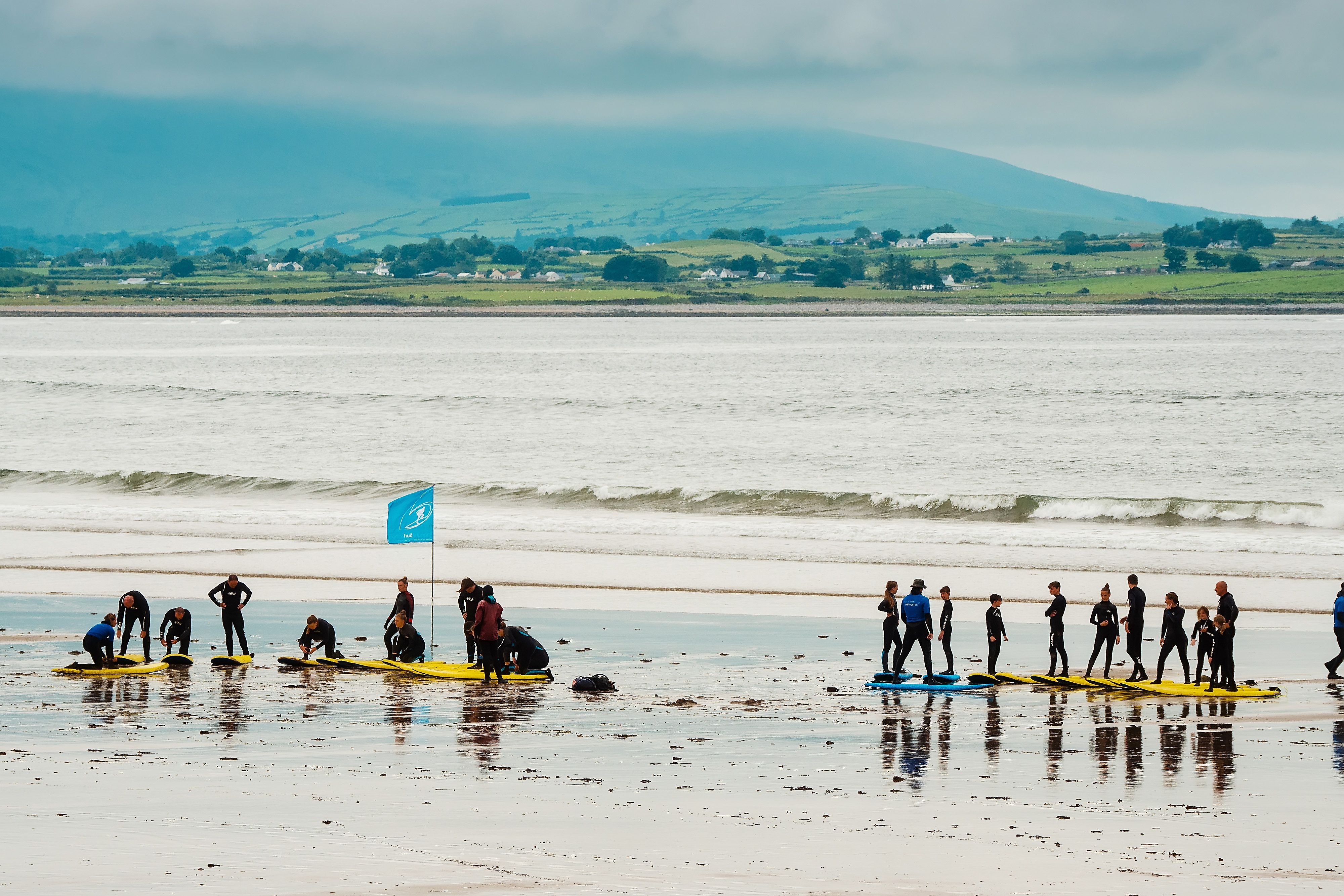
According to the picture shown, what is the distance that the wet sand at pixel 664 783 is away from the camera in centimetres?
1370

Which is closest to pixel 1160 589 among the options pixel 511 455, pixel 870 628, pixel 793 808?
pixel 870 628

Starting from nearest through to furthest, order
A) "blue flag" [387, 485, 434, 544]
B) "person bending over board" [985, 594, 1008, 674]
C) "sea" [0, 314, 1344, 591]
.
Answer: 1. "person bending over board" [985, 594, 1008, 674]
2. "blue flag" [387, 485, 434, 544]
3. "sea" [0, 314, 1344, 591]

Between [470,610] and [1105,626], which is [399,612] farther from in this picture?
[1105,626]

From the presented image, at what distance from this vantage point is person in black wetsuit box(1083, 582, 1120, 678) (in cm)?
2353

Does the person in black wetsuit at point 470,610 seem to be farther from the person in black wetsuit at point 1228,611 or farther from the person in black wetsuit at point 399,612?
the person in black wetsuit at point 1228,611

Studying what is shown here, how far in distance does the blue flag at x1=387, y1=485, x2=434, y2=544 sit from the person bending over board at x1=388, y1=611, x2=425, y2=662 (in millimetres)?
3376

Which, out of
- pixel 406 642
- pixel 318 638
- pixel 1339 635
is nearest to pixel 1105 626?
pixel 1339 635

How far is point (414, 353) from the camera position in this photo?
541 feet

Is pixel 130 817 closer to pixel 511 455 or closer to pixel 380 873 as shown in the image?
pixel 380 873

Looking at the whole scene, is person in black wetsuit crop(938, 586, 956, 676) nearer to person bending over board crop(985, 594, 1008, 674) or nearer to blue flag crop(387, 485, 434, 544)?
Answer: person bending over board crop(985, 594, 1008, 674)

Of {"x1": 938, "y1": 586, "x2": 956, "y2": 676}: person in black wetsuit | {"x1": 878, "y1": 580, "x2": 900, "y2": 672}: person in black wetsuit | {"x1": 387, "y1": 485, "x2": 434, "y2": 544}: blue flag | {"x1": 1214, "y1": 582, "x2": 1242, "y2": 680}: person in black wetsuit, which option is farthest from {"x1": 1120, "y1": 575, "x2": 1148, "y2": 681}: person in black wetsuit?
→ {"x1": 387, "y1": 485, "x2": 434, "y2": 544}: blue flag

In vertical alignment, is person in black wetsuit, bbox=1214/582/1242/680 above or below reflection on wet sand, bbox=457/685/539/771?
above

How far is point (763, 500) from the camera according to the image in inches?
2098

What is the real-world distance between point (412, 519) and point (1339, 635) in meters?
16.3
